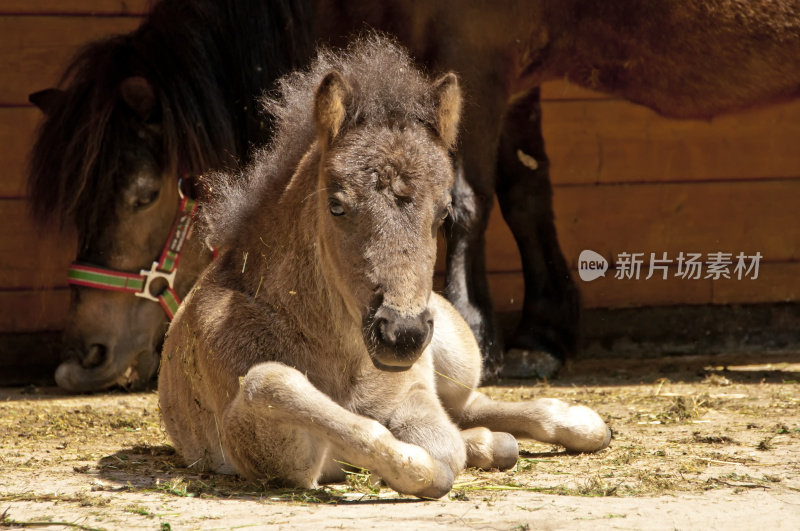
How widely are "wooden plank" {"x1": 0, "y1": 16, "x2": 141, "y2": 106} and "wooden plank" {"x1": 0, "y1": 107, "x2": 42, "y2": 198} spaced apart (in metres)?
0.07

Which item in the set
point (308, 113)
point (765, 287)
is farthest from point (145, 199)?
point (765, 287)

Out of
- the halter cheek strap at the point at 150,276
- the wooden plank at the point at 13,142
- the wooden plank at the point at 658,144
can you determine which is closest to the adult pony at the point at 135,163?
the halter cheek strap at the point at 150,276

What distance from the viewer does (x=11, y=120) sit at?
5906mm

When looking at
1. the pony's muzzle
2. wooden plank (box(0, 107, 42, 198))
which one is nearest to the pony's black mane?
wooden plank (box(0, 107, 42, 198))

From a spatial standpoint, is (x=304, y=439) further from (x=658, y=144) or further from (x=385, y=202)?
(x=658, y=144)

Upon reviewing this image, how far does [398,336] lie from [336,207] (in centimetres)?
45

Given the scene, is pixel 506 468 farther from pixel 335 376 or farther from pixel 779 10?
pixel 779 10

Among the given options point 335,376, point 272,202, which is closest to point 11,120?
point 272,202

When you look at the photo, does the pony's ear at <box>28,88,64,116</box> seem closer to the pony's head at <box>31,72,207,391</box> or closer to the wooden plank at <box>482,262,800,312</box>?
the pony's head at <box>31,72,207,391</box>

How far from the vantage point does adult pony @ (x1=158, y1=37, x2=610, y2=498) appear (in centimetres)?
283

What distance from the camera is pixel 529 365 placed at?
5.73 metres

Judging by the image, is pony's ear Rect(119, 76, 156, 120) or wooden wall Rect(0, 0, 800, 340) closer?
pony's ear Rect(119, 76, 156, 120)

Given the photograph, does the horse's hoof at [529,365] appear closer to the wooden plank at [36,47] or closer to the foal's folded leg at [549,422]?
the foal's folded leg at [549,422]

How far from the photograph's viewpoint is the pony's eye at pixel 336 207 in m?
2.92
